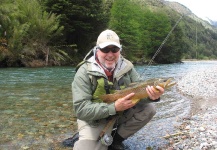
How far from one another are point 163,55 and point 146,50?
5.77 m

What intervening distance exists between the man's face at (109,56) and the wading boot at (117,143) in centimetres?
114

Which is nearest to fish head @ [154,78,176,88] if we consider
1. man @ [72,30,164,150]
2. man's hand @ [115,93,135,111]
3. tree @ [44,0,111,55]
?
man @ [72,30,164,150]

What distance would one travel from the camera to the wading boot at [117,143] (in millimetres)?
4035

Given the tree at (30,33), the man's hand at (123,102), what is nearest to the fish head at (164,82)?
the man's hand at (123,102)

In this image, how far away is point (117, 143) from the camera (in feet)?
13.4

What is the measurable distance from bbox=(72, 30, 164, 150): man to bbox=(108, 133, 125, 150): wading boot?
0.69ft

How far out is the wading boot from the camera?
4.04 metres

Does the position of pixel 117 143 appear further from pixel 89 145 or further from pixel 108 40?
pixel 108 40

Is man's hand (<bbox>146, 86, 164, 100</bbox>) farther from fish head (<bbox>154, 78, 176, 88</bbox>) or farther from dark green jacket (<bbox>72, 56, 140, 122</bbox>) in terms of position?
dark green jacket (<bbox>72, 56, 140, 122</bbox>)

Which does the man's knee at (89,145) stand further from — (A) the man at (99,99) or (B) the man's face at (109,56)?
(B) the man's face at (109,56)

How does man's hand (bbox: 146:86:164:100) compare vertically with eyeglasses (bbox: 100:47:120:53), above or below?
below

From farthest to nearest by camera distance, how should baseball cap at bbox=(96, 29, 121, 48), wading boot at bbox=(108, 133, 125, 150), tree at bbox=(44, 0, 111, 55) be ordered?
tree at bbox=(44, 0, 111, 55) → wading boot at bbox=(108, 133, 125, 150) → baseball cap at bbox=(96, 29, 121, 48)

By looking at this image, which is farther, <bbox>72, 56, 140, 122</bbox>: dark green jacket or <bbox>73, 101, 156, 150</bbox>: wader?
<bbox>73, 101, 156, 150</bbox>: wader

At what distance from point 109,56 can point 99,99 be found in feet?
2.00
